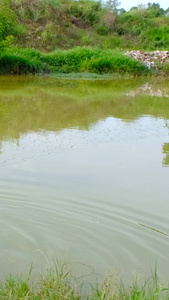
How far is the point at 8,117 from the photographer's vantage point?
326 inches

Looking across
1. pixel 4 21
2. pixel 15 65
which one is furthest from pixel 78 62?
pixel 4 21

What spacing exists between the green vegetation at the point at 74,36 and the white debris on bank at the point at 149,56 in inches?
22.3

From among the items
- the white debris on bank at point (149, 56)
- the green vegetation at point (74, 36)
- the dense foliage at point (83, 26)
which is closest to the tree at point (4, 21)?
the green vegetation at point (74, 36)

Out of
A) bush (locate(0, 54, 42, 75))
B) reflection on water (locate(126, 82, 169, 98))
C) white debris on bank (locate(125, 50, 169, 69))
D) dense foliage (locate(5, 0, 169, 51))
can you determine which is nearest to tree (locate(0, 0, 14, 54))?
bush (locate(0, 54, 42, 75))

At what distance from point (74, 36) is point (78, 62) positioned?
17.5 feet

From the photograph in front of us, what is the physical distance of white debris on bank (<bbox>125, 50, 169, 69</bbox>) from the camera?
790 inches

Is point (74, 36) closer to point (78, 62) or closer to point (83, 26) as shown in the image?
point (83, 26)

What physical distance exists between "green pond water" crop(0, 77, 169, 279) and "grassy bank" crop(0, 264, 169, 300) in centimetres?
24

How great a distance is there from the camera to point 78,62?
18.5 meters

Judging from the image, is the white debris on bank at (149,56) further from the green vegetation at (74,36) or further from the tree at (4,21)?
the tree at (4,21)

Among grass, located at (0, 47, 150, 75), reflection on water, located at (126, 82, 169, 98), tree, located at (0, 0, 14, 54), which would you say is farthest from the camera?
grass, located at (0, 47, 150, 75)

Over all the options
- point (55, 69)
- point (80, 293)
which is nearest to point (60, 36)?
point (55, 69)

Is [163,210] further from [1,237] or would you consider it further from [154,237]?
[1,237]

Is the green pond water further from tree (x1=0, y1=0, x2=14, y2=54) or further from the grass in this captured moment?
the grass
